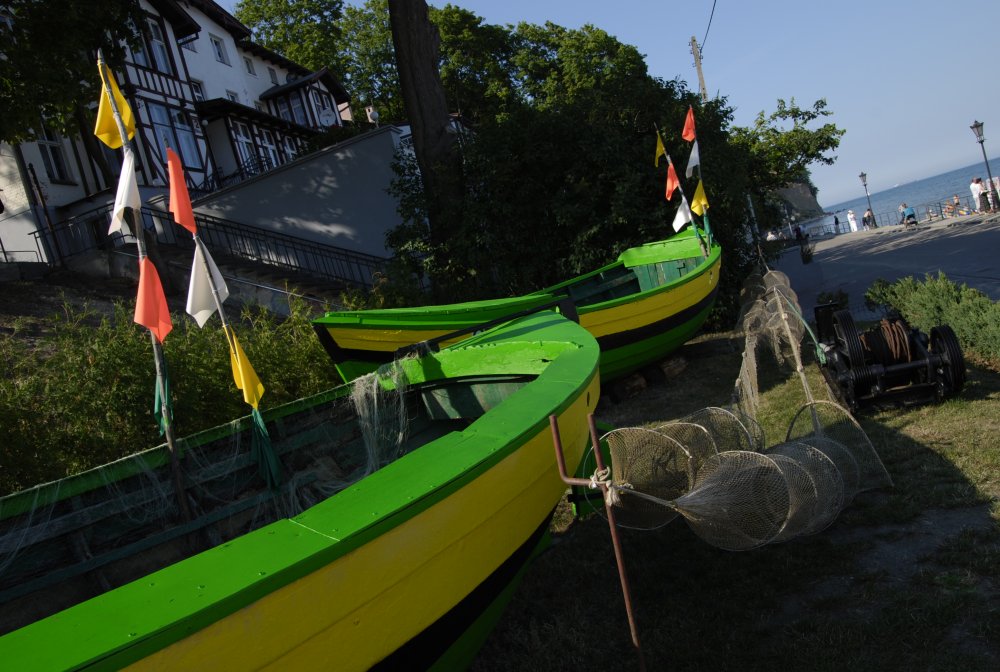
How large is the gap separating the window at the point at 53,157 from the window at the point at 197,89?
633 cm

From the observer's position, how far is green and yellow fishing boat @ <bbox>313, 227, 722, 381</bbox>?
22.7ft

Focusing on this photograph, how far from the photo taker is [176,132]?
78.1 feet

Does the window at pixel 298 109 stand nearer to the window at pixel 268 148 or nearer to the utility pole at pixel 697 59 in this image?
the window at pixel 268 148

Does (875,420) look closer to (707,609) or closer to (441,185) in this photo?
(707,609)

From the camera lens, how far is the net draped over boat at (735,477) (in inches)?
132

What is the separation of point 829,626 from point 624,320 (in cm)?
525

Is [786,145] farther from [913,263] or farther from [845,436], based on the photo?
[845,436]

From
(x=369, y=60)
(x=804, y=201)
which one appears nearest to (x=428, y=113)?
(x=369, y=60)

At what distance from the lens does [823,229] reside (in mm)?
49531

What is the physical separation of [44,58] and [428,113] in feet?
21.3

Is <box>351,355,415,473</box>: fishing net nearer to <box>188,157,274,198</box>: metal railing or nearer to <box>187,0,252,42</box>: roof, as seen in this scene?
<box>188,157,274,198</box>: metal railing

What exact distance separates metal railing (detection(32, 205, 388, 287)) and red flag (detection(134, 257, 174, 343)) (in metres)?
13.7

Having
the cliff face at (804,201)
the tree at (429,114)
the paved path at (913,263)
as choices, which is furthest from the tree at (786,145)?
the cliff face at (804,201)

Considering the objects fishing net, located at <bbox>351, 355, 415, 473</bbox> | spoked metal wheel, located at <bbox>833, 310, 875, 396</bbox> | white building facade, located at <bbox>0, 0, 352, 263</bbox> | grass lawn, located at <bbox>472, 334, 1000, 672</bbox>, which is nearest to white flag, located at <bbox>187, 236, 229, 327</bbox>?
fishing net, located at <bbox>351, 355, 415, 473</bbox>
